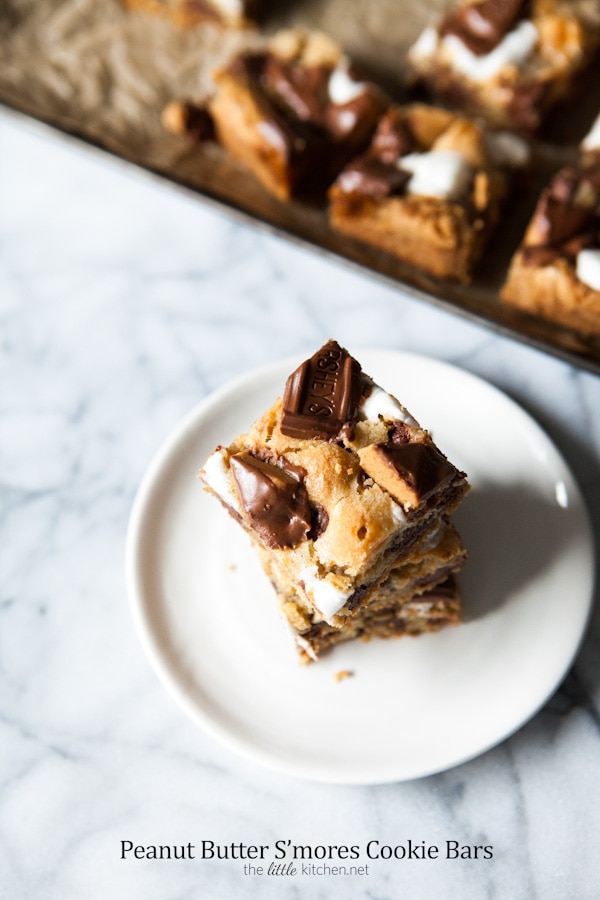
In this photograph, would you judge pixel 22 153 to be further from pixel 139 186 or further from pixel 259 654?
pixel 259 654


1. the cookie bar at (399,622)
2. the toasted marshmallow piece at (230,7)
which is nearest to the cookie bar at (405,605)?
the cookie bar at (399,622)

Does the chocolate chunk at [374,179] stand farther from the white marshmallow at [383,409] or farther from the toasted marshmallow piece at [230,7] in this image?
the white marshmallow at [383,409]

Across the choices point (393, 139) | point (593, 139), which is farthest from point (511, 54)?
point (393, 139)

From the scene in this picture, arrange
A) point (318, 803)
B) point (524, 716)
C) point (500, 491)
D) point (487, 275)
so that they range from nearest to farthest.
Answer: point (524, 716) < point (318, 803) < point (500, 491) < point (487, 275)

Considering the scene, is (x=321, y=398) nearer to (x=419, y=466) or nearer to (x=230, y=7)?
(x=419, y=466)

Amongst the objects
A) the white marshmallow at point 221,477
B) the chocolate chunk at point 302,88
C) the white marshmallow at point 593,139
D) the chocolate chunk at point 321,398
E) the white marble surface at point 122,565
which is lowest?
the white marble surface at point 122,565

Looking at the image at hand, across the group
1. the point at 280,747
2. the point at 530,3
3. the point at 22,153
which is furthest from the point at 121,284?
the point at 530,3

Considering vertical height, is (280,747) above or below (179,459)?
below
